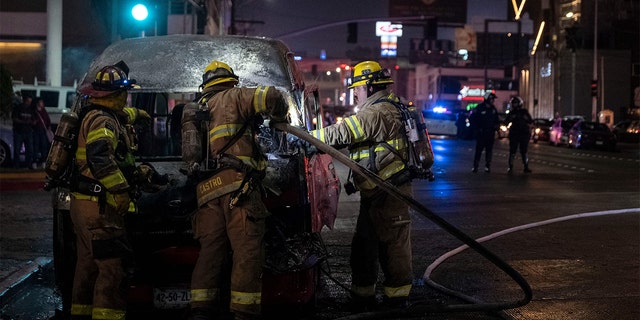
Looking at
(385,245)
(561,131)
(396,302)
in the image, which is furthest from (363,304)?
(561,131)

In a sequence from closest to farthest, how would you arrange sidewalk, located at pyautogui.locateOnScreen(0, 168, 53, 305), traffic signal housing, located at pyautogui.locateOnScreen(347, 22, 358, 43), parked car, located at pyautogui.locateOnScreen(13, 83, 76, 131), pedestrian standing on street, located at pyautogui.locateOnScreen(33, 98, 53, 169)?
sidewalk, located at pyautogui.locateOnScreen(0, 168, 53, 305), pedestrian standing on street, located at pyautogui.locateOnScreen(33, 98, 53, 169), parked car, located at pyautogui.locateOnScreen(13, 83, 76, 131), traffic signal housing, located at pyautogui.locateOnScreen(347, 22, 358, 43)

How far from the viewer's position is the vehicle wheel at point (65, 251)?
5547 millimetres

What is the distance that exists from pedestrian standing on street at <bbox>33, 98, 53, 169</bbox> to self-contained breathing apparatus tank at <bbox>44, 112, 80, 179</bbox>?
1241cm

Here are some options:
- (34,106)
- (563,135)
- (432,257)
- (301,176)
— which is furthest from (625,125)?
(301,176)

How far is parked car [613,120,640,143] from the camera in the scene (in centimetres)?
4172

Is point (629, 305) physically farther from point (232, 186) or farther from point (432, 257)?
point (232, 186)

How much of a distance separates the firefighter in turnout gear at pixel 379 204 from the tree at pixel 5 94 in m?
13.4

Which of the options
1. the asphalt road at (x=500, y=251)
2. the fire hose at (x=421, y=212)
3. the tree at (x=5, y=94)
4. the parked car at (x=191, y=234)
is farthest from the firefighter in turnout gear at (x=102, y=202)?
the tree at (x=5, y=94)

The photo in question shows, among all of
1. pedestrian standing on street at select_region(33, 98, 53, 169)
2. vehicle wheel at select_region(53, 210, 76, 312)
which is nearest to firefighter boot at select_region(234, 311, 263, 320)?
vehicle wheel at select_region(53, 210, 76, 312)

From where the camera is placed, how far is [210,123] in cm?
524

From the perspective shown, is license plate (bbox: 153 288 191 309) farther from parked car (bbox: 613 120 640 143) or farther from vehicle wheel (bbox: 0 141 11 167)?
parked car (bbox: 613 120 640 143)

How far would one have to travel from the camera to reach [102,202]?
508cm

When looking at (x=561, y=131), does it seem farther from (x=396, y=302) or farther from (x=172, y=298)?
(x=172, y=298)

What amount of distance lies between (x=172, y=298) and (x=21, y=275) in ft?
7.79
